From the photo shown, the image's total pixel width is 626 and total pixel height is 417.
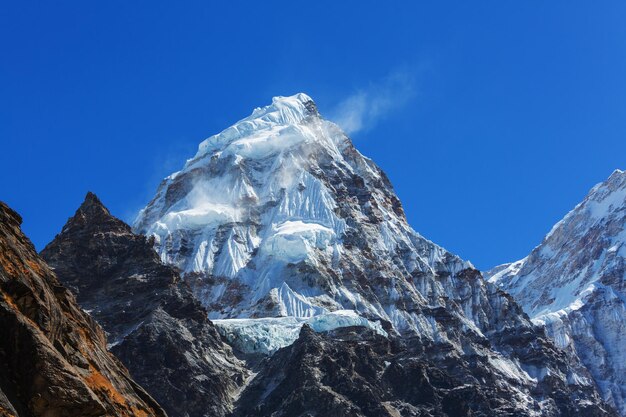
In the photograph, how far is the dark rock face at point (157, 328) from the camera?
167 metres

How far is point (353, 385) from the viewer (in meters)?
171

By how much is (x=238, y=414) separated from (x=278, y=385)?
317 inches

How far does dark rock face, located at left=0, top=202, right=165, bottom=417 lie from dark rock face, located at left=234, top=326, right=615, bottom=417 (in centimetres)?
9774

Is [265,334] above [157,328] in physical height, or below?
above

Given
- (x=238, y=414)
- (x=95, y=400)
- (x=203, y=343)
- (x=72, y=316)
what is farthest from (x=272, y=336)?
(x=95, y=400)

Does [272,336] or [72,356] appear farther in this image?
[272,336]

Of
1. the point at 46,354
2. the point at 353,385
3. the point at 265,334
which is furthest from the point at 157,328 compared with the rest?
the point at 46,354

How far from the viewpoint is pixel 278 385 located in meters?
172

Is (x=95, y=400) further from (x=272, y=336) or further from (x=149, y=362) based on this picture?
(x=272, y=336)

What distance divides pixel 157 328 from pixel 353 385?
2735cm

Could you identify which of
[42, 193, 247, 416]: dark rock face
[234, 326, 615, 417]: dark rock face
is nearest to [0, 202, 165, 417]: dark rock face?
[234, 326, 615, 417]: dark rock face

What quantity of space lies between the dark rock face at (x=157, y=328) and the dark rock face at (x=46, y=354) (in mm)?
99173

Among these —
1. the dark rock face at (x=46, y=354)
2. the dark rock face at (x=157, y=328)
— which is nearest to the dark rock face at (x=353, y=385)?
the dark rock face at (x=157, y=328)

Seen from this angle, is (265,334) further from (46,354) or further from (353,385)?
(46,354)
